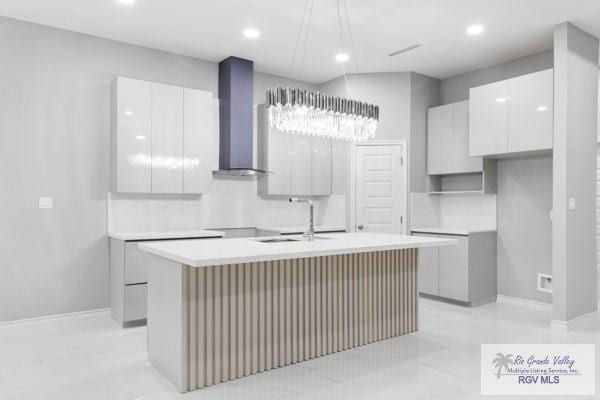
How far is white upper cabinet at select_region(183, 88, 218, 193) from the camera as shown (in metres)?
4.81

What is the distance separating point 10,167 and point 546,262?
5.82 m

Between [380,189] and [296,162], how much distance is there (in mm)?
1204

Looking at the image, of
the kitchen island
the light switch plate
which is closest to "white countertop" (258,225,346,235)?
the kitchen island

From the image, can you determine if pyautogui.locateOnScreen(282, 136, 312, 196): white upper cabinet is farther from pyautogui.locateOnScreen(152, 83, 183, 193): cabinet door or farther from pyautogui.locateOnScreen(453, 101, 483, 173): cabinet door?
→ pyautogui.locateOnScreen(453, 101, 483, 173): cabinet door

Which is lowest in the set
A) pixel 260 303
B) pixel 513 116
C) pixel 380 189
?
pixel 260 303

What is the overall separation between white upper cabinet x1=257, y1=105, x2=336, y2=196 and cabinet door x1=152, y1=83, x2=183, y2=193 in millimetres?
1204

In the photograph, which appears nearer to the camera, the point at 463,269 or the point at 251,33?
the point at 251,33

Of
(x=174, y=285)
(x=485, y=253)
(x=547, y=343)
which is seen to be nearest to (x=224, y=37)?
(x=174, y=285)

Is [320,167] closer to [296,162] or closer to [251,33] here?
[296,162]

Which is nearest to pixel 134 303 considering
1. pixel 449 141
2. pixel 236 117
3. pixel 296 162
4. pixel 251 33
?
pixel 236 117

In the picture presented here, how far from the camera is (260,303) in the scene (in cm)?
304

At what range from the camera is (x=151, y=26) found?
4285 mm

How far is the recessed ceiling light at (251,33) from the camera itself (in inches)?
173

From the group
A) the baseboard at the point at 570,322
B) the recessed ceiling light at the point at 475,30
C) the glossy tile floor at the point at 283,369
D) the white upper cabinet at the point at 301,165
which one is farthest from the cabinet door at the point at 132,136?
the baseboard at the point at 570,322
